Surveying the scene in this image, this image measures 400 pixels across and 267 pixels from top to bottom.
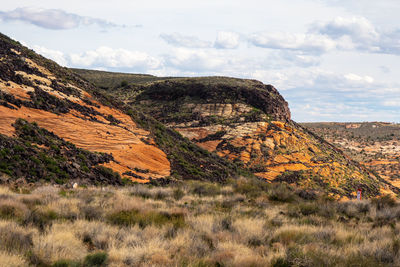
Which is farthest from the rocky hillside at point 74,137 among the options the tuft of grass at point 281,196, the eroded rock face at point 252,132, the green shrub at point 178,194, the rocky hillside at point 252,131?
the tuft of grass at point 281,196

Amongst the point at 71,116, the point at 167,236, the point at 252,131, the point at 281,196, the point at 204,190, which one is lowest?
the point at 281,196

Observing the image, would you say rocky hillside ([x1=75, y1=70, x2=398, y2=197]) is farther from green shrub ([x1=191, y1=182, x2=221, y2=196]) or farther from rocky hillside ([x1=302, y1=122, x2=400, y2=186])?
rocky hillside ([x1=302, y1=122, x2=400, y2=186])

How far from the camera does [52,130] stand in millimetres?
20344

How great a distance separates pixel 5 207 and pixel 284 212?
31.4 feet

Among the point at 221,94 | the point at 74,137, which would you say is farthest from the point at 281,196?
the point at 221,94

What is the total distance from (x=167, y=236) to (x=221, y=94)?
40189mm

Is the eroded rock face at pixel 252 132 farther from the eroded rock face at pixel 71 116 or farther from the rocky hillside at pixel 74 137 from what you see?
the eroded rock face at pixel 71 116

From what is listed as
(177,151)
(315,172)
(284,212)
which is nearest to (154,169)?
(177,151)

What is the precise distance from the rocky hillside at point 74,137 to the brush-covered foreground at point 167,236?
4.32 metres

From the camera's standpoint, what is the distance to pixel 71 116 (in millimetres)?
23109

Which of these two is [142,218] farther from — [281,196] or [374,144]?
[374,144]

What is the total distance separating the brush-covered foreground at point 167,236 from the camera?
634 cm

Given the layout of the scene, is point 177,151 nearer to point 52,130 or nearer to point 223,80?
point 52,130

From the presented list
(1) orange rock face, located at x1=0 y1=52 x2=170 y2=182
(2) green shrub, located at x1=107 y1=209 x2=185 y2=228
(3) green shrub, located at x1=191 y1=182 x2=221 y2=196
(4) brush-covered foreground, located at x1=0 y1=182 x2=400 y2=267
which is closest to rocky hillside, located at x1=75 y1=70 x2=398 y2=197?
(1) orange rock face, located at x1=0 y1=52 x2=170 y2=182
